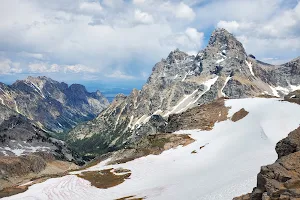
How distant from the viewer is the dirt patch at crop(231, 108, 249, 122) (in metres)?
116

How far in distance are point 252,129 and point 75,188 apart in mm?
49479

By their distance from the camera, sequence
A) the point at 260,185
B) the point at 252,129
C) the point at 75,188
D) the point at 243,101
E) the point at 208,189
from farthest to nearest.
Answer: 1. the point at 243,101
2. the point at 252,129
3. the point at 75,188
4. the point at 208,189
5. the point at 260,185

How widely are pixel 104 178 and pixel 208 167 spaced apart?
26.1 meters

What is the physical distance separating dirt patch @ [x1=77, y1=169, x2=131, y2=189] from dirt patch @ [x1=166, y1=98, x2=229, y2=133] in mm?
43782

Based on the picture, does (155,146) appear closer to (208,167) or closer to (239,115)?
(239,115)

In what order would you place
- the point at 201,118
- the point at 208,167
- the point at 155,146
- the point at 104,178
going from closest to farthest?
1. the point at 208,167
2. the point at 104,178
3. the point at 155,146
4. the point at 201,118

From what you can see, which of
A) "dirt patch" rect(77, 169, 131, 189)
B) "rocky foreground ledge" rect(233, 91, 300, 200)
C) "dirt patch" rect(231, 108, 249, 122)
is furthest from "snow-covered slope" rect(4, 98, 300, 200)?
"rocky foreground ledge" rect(233, 91, 300, 200)

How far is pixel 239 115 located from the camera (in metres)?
118

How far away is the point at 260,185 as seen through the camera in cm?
2977

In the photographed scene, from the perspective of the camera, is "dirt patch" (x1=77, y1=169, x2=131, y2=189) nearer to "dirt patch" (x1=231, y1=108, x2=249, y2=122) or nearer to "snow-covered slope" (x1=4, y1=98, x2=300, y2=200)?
"snow-covered slope" (x1=4, y1=98, x2=300, y2=200)

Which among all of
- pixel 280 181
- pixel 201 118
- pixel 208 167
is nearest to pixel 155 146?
pixel 201 118

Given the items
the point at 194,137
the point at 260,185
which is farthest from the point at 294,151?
the point at 194,137

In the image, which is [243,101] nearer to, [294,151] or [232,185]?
[232,185]

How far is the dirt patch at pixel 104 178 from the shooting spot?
252 ft
